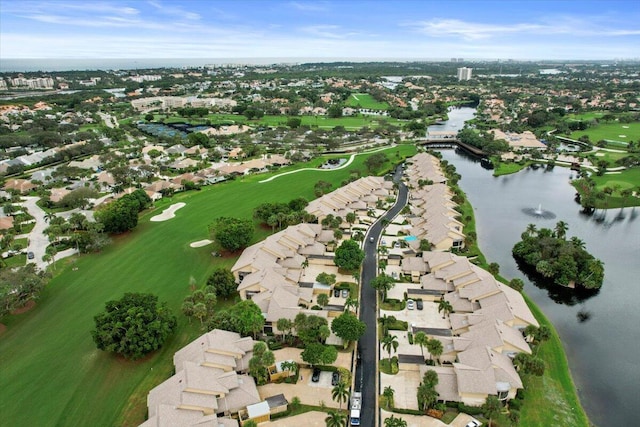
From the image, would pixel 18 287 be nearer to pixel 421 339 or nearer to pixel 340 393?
pixel 340 393

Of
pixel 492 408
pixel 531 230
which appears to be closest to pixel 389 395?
pixel 492 408

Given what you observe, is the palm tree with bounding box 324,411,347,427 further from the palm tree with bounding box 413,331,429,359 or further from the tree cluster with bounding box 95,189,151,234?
the tree cluster with bounding box 95,189,151,234

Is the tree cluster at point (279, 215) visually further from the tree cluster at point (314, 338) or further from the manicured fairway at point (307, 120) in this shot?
the manicured fairway at point (307, 120)

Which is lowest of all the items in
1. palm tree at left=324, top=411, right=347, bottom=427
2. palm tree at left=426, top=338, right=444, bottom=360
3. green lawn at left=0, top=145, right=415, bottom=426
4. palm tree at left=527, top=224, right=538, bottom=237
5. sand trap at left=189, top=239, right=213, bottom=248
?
green lawn at left=0, top=145, right=415, bottom=426

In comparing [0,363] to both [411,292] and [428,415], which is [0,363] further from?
A: [411,292]

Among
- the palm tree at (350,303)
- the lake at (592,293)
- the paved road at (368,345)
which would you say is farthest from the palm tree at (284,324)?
the lake at (592,293)

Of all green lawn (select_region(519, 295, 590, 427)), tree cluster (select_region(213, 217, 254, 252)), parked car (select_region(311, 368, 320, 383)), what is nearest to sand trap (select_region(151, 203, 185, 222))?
tree cluster (select_region(213, 217, 254, 252))
